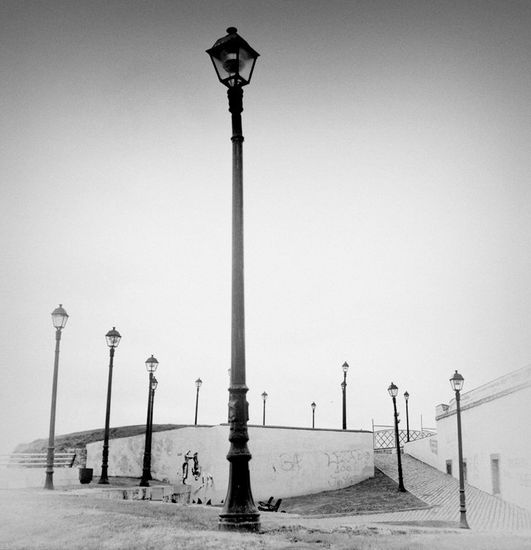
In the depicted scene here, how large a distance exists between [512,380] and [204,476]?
16079mm

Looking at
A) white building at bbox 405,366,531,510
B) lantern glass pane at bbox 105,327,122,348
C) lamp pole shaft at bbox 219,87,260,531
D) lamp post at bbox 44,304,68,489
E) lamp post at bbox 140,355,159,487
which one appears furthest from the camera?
lamp post at bbox 140,355,159,487

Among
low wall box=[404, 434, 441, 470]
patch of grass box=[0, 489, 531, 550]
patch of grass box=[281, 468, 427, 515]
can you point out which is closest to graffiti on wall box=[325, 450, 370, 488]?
patch of grass box=[281, 468, 427, 515]

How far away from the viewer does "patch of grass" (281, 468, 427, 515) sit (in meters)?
27.6

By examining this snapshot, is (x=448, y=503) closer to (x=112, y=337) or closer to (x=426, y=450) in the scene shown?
(x=426, y=450)

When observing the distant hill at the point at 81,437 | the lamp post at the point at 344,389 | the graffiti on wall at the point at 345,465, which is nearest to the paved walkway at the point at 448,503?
the graffiti on wall at the point at 345,465

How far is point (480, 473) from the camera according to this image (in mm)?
30859

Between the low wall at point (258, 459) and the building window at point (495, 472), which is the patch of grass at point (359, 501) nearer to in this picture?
the low wall at point (258, 459)

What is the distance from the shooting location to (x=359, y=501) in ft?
98.9

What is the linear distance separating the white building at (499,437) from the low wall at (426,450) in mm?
3646

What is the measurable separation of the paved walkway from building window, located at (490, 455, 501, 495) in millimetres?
436

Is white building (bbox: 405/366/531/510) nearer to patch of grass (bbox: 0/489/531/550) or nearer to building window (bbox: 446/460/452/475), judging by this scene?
building window (bbox: 446/460/452/475)

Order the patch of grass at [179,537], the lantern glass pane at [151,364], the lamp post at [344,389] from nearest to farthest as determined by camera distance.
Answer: the patch of grass at [179,537]
the lantern glass pane at [151,364]
the lamp post at [344,389]

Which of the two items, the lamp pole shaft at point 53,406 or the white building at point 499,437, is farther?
the white building at point 499,437

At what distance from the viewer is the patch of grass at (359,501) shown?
2758 cm
